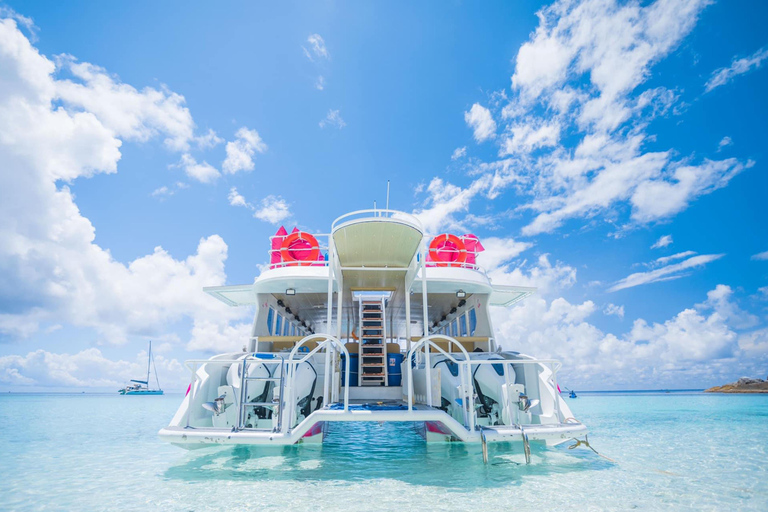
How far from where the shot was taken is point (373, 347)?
10.9 metres

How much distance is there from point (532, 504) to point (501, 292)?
8292mm

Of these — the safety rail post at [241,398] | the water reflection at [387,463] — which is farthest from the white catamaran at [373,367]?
the water reflection at [387,463]

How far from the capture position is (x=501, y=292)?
42.7 ft

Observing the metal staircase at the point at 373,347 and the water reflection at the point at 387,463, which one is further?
the metal staircase at the point at 373,347

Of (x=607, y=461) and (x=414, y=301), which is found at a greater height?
(x=414, y=301)

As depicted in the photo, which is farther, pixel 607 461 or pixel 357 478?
pixel 607 461

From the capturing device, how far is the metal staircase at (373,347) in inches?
420

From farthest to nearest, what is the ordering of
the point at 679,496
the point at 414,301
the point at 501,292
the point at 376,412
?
the point at 414,301, the point at 501,292, the point at 376,412, the point at 679,496

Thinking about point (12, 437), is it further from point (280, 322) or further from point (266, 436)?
point (266, 436)

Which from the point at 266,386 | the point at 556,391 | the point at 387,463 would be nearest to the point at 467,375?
the point at 556,391

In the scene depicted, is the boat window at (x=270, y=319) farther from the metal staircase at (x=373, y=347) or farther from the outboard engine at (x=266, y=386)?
the outboard engine at (x=266, y=386)

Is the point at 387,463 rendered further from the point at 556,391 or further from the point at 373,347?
the point at 373,347

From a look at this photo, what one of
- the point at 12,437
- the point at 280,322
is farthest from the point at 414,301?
the point at 12,437

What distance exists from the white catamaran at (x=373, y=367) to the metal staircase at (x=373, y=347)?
4 centimetres
